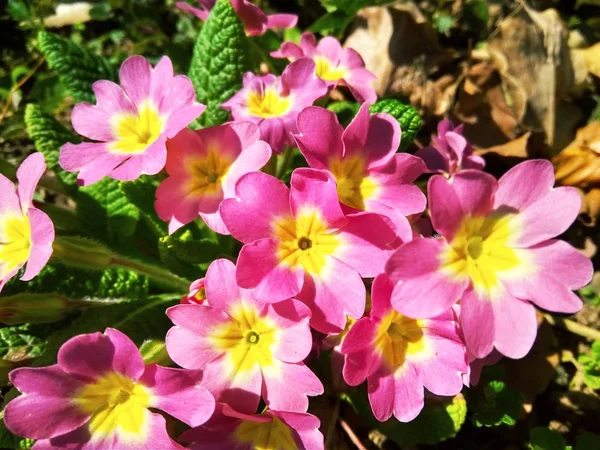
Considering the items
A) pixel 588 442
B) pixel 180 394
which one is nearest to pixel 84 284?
pixel 180 394

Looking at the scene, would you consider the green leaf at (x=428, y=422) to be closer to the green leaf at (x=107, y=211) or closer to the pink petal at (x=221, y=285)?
the pink petal at (x=221, y=285)

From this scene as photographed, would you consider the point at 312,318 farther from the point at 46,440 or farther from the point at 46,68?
the point at 46,68

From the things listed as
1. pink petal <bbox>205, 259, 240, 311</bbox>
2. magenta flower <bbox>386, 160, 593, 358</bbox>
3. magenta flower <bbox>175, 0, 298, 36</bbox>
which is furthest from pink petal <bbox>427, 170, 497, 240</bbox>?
magenta flower <bbox>175, 0, 298, 36</bbox>

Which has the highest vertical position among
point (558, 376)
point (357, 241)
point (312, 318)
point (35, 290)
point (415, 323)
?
point (357, 241)

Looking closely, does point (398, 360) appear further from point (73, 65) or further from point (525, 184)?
point (73, 65)

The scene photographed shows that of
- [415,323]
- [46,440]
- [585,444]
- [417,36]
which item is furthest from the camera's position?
[417,36]

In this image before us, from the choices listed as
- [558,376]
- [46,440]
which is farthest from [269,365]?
[558,376]

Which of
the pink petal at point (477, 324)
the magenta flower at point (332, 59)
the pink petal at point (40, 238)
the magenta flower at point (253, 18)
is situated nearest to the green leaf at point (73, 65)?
the magenta flower at point (253, 18)
